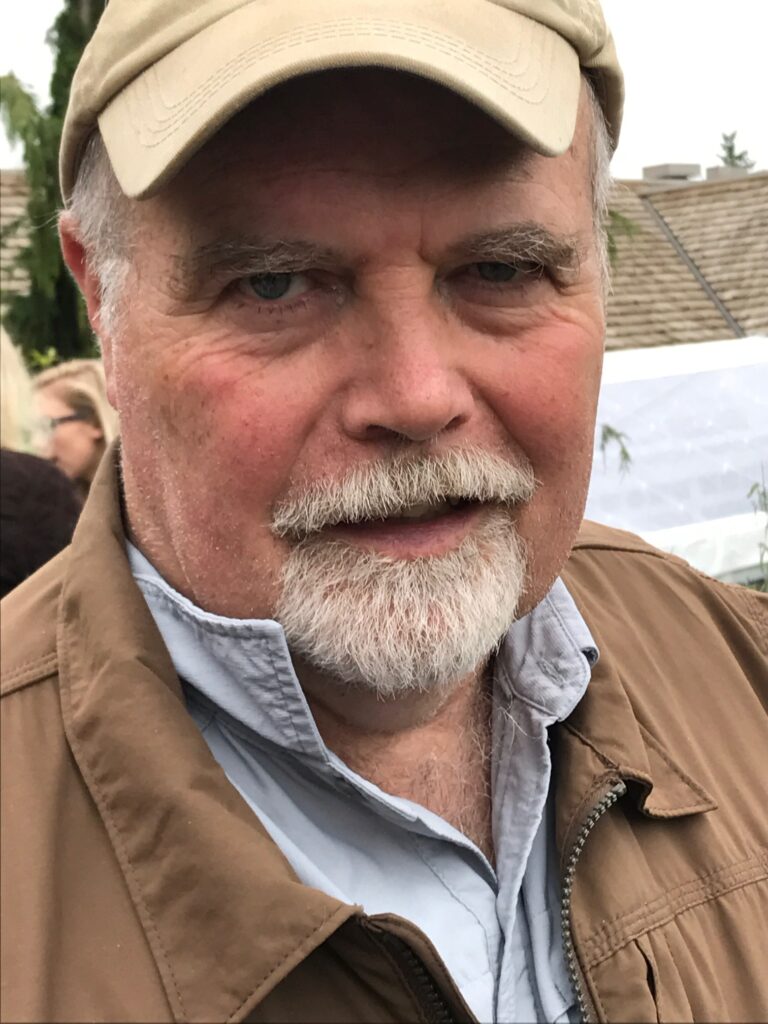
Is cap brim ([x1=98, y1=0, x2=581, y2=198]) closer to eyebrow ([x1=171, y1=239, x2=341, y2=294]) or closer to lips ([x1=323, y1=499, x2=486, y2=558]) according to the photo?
eyebrow ([x1=171, y1=239, x2=341, y2=294])

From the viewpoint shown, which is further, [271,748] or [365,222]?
[271,748]

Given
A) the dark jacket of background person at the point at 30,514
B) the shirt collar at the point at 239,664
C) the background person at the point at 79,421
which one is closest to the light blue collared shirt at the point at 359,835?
the shirt collar at the point at 239,664

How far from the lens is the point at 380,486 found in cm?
125

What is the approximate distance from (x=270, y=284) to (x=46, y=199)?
657 cm

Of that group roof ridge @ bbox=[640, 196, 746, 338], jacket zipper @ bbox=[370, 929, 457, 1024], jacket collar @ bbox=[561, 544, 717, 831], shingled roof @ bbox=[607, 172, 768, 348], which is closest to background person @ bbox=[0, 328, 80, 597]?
jacket collar @ bbox=[561, 544, 717, 831]

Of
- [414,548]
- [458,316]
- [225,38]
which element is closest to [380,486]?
[414,548]

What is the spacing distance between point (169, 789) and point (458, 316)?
61cm

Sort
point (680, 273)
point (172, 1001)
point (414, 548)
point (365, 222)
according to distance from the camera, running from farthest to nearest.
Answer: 1. point (680, 273)
2. point (414, 548)
3. point (365, 222)
4. point (172, 1001)

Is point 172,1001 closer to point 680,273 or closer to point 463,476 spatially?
point 463,476

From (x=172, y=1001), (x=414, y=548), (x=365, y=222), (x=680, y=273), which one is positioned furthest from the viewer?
(x=680, y=273)

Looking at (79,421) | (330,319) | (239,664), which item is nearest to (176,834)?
(239,664)

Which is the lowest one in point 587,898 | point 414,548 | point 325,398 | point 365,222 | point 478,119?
point 587,898

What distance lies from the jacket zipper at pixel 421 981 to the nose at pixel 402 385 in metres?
0.52

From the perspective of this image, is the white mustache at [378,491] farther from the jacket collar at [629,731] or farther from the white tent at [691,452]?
the white tent at [691,452]
